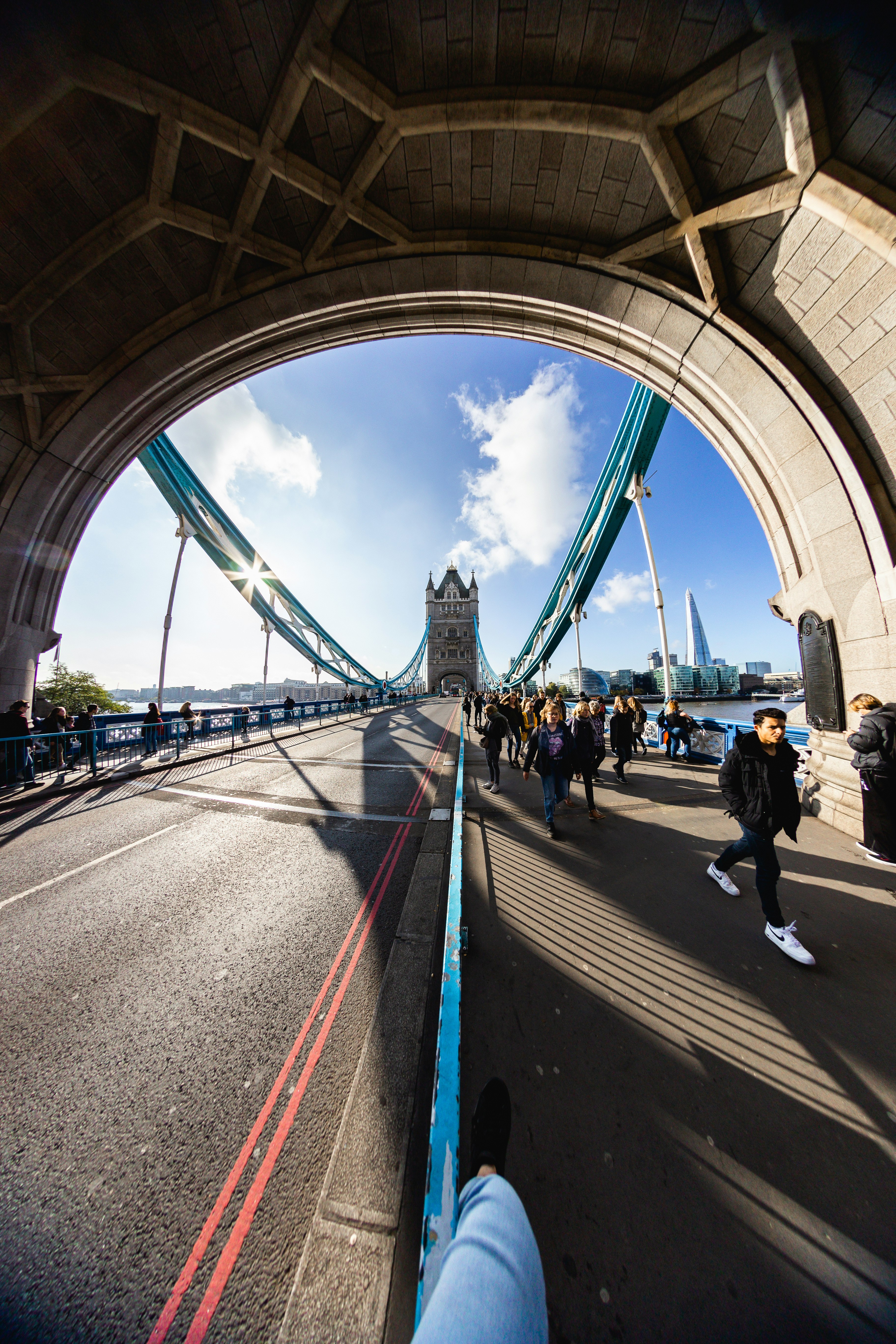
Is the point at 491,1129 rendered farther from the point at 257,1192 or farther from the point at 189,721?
the point at 189,721

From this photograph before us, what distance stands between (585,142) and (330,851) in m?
10.1

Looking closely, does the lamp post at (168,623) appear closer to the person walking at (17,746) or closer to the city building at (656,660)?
the person walking at (17,746)

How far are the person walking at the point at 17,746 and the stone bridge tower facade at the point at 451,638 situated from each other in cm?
6495

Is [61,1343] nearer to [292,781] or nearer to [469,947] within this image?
[469,947]

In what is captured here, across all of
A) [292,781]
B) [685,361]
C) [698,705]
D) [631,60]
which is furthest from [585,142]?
[698,705]

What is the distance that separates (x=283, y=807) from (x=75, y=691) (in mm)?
32234

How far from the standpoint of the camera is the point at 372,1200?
1.49 m

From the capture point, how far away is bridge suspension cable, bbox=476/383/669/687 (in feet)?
57.1

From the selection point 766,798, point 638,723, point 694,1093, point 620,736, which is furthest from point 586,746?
point 638,723

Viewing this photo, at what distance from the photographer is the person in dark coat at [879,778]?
3.46 m

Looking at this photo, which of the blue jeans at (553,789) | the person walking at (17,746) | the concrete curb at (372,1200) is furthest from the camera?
the person walking at (17,746)

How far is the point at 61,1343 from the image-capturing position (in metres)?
1.18

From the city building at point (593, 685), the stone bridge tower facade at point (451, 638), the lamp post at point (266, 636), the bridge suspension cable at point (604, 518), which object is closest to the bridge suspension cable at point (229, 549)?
the lamp post at point (266, 636)

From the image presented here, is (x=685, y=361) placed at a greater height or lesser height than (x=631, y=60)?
lesser
